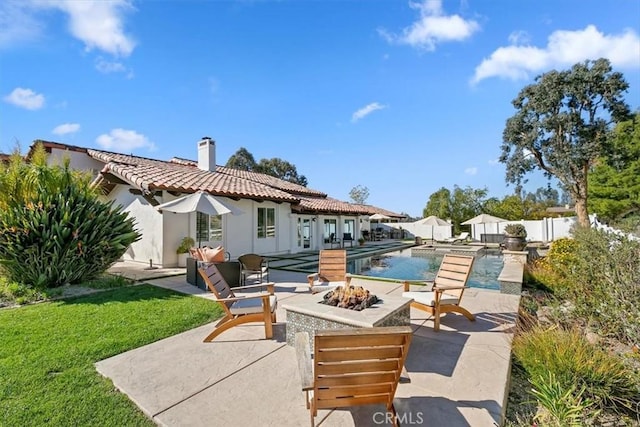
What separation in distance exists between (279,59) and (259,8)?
2.99 metres

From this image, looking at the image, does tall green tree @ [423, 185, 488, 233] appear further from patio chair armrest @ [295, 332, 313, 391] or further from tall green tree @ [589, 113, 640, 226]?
patio chair armrest @ [295, 332, 313, 391]

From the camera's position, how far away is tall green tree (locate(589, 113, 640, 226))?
22.2 meters

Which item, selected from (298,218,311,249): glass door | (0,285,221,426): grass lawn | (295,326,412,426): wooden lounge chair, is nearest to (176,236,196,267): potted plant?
(0,285,221,426): grass lawn

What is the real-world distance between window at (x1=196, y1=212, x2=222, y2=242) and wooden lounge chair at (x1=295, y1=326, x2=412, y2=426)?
11995 mm

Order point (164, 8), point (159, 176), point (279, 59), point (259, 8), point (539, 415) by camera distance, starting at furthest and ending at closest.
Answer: point (279, 59), point (159, 176), point (259, 8), point (164, 8), point (539, 415)

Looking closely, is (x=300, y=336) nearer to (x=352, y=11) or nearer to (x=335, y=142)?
(x=352, y=11)

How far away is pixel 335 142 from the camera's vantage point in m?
24.1

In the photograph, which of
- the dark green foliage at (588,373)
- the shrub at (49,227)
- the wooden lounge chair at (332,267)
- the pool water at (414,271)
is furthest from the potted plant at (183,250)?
the dark green foliage at (588,373)

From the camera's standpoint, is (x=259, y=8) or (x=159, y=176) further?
(x=159, y=176)

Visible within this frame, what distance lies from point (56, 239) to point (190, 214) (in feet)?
17.3

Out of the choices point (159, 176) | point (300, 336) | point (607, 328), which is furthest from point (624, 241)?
point (159, 176)

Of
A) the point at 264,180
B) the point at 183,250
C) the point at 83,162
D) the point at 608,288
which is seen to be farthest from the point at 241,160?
the point at 608,288

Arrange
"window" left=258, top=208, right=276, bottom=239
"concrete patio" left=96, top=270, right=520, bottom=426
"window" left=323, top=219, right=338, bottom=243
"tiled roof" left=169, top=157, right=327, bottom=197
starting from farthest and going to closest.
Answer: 1. "window" left=323, top=219, right=338, bottom=243
2. "tiled roof" left=169, top=157, right=327, bottom=197
3. "window" left=258, top=208, right=276, bottom=239
4. "concrete patio" left=96, top=270, right=520, bottom=426

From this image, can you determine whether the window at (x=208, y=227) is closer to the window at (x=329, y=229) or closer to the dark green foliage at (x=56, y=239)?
the dark green foliage at (x=56, y=239)
